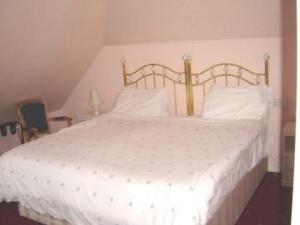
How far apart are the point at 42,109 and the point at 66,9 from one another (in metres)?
1.44

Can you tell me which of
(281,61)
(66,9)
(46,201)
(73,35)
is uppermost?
(66,9)

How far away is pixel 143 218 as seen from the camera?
179cm

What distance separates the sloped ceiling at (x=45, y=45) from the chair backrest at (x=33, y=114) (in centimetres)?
11

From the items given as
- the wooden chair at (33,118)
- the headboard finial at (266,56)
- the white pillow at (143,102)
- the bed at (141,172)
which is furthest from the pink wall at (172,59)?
the wooden chair at (33,118)

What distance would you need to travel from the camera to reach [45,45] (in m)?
3.46

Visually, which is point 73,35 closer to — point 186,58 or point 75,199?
point 186,58

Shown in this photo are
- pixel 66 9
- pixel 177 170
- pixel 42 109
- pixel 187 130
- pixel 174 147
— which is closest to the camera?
pixel 177 170

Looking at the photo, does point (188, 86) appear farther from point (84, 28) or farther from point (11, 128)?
point (11, 128)

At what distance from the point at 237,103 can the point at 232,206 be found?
1156 mm

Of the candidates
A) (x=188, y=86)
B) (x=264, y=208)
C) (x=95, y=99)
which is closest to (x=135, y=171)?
(x=264, y=208)

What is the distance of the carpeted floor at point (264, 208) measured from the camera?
8.11 feet

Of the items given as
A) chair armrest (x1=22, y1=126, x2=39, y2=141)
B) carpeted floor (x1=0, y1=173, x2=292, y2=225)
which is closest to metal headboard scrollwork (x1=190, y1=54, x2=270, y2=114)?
carpeted floor (x1=0, y1=173, x2=292, y2=225)

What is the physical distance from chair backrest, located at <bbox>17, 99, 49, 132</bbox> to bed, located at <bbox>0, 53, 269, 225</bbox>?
1028 millimetres

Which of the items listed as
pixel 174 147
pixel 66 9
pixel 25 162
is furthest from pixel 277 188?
pixel 66 9
